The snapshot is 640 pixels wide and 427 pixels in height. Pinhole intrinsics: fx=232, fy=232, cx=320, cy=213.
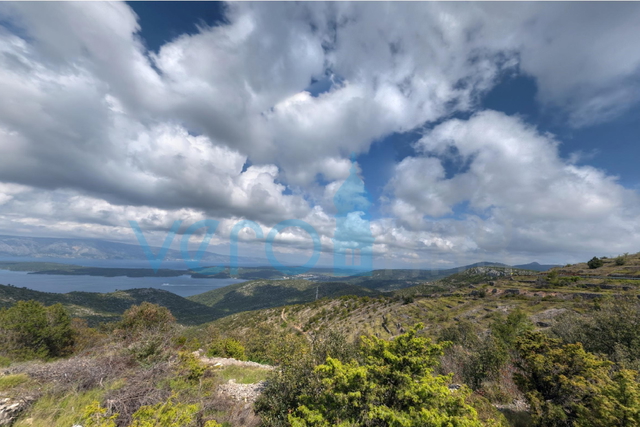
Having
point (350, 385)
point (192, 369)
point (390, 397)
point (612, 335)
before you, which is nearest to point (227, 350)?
point (192, 369)

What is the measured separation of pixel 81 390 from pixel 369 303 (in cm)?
8551

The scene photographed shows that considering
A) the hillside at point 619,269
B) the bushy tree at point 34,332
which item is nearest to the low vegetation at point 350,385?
the bushy tree at point 34,332

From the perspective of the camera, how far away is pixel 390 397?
8227 millimetres

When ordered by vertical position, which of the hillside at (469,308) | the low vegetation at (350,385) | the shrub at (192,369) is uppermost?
the low vegetation at (350,385)

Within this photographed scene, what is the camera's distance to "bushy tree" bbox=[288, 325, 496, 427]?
680 cm

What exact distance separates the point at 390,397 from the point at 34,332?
42.8 meters

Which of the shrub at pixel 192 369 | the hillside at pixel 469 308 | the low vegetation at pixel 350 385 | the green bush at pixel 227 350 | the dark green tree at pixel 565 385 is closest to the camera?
the low vegetation at pixel 350 385

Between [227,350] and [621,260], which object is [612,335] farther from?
[621,260]

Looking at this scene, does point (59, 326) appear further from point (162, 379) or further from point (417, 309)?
point (417, 309)

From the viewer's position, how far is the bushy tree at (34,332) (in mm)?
25219

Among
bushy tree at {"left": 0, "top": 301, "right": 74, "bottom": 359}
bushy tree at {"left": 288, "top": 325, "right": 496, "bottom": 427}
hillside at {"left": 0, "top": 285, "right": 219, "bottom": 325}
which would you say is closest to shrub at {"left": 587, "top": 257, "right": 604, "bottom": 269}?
bushy tree at {"left": 288, "top": 325, "right": 496, "bottom": 427}

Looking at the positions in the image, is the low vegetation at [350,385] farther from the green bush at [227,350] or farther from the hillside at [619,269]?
the hillside at [619,269]

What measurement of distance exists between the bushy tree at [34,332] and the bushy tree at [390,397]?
35.3 meters

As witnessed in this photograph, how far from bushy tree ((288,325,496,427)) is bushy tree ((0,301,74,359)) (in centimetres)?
3533
